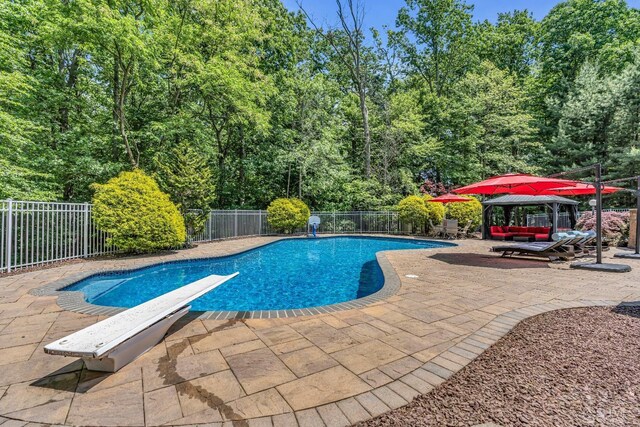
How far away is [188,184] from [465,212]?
1275 cm

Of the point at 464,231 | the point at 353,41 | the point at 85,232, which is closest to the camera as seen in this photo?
the point at 85,232

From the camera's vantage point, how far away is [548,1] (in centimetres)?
2153

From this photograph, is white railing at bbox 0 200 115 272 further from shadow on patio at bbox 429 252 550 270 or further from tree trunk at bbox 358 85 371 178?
tree trunk at bbox 358 85 371 178

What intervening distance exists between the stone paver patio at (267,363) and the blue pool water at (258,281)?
1.48m

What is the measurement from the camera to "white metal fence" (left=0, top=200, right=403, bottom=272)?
5871 millimetres

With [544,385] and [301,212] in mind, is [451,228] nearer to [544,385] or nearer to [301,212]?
[301,212]

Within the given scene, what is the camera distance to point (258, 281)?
21.3ft

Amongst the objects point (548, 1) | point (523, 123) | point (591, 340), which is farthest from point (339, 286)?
point (548, 1)

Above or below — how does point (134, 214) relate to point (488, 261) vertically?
above

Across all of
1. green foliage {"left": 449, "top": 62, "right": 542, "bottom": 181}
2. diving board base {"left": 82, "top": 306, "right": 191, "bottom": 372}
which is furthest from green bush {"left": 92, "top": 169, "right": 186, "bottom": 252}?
green foliage {"left": 449, "top": 62, "right": 542, "bottom": 181}

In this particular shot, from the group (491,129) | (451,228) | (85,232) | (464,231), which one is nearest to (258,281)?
(85,232)

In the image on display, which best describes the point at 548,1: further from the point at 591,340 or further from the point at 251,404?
the point at 251,404

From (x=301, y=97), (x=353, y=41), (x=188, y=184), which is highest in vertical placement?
(x=353, y=41)

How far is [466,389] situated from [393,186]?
16553 millimetres
